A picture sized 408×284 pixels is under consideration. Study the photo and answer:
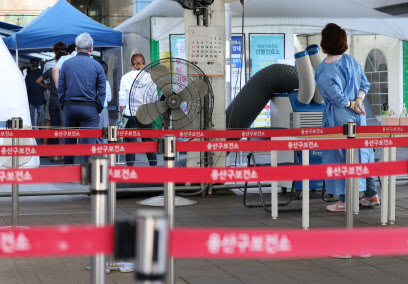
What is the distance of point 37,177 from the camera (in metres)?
3.29

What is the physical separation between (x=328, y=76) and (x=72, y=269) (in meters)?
3.33

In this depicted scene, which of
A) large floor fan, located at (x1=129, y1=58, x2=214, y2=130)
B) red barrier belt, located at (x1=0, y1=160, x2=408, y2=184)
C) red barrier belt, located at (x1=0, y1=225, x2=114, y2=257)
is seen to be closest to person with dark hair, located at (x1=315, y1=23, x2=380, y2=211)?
large floor fan, located at (x1=129, y1=58, x2=214, y2=130)

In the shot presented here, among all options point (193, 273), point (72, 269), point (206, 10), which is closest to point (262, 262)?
point (193, 273)

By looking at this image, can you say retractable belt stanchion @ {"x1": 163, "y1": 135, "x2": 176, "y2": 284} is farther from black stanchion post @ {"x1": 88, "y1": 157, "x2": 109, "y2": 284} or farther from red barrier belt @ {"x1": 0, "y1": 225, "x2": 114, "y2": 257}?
red barrier belt @ {"x1": 0, "y1": 225, "x2": 114, "y2": 257}

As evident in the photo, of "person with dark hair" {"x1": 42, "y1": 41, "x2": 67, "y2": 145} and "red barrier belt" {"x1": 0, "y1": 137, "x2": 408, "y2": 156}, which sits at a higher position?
"person with dark hair" {"x1": 42, "y1": 41, "x2": 67, "y2": 145}

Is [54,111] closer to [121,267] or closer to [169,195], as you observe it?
[121,267]

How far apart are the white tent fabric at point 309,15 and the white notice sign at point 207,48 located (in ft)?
10.2

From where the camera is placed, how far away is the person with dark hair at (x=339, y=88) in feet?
23.3

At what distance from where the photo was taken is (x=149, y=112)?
7.71 m

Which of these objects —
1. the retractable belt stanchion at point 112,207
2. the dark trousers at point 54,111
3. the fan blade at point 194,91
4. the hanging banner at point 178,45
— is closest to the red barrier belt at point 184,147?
the retractable belt stanchion at point 112,207

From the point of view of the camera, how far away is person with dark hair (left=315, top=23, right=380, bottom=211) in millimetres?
7102

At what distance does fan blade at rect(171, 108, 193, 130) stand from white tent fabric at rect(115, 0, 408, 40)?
414cm

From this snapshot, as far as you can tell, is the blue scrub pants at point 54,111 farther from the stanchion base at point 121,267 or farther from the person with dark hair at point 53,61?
the stanchion base at point 121,267

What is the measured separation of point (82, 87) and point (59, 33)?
5.60 metres
